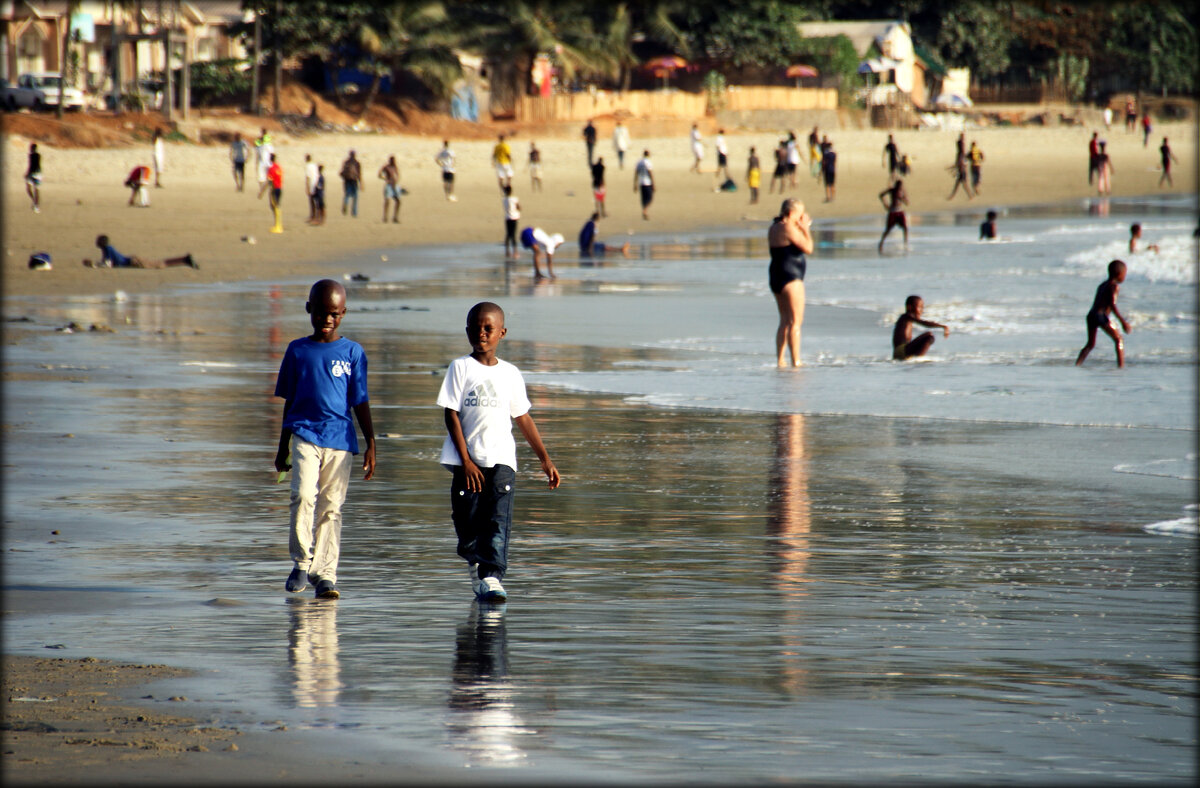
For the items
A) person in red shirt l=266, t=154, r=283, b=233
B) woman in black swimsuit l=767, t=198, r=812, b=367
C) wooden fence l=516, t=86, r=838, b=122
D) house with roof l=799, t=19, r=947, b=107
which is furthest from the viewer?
house with roof l=799, t=19, r=947, b=107

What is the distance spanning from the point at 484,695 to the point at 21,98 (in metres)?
54.9

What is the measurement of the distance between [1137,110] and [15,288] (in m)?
88.4

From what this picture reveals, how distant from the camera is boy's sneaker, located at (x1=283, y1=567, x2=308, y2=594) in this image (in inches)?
282

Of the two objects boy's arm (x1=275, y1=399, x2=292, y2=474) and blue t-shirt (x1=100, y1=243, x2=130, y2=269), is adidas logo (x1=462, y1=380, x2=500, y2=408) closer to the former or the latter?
boy's arm (x1=275, y1=399, x2=292, y2=474)

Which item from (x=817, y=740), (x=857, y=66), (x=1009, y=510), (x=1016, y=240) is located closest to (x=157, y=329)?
(x=1009, y=510)

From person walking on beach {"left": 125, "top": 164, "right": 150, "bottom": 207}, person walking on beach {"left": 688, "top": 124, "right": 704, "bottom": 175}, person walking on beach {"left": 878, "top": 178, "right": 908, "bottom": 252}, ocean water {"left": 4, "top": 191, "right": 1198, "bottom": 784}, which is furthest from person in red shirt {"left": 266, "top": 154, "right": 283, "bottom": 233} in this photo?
person walking on beach {"left": 688, "top": 124, "right": 704, "bottom": 175}

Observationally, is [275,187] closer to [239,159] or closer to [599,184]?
[239,159]

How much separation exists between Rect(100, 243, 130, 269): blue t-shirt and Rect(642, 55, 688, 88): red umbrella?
51028 mm

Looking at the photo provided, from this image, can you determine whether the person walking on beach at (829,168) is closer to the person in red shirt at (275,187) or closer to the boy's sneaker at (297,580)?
the person in red shirt at (275,187)

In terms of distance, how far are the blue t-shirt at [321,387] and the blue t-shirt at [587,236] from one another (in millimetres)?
23418

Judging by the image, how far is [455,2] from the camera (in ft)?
220

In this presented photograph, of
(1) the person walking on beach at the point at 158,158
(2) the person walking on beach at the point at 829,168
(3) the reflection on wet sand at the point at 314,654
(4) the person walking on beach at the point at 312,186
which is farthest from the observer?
(2) the person walking on beach at the point at 829,168

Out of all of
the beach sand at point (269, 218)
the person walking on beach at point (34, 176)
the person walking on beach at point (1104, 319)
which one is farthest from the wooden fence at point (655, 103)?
the person walking on beach at point (1104, 319)

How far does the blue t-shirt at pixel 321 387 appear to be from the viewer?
715 cm
